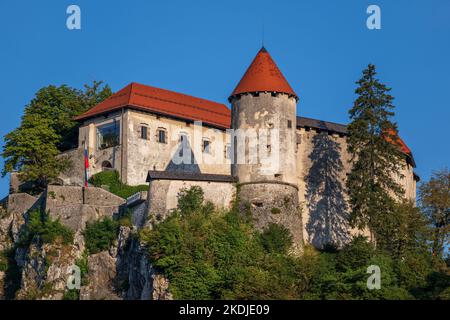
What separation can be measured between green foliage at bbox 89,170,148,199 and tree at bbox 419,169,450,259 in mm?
16721

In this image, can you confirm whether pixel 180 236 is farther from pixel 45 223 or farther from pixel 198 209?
pixel 45 223

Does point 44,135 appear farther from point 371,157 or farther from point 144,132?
point 371,157

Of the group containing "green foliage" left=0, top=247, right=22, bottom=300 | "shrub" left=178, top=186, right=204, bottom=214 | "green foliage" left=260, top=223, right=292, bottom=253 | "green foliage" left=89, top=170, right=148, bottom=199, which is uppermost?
"green foliage" left=89, top=170, right=148, bottom=199

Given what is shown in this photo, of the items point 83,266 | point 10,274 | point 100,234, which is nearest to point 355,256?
point 100,234

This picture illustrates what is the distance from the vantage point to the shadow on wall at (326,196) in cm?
7875

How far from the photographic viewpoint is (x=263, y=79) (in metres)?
76.9

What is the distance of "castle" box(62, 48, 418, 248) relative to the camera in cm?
7519

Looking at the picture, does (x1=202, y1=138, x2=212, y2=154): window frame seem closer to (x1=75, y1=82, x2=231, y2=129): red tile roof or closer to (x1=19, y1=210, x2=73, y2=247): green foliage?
(x1=75, y1=82, x2=231, y2=129): red tile roof

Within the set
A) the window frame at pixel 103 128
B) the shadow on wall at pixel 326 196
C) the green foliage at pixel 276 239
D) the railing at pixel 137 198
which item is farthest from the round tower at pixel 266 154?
the window frame at pixel 103 128

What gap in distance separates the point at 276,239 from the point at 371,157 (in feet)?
24.0

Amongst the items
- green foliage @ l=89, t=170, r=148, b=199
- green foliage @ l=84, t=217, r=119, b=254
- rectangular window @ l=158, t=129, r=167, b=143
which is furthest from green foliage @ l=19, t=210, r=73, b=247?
rectangular window @ l=158, t=129, r=167, b=143

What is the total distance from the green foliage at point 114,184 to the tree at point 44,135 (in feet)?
9.53

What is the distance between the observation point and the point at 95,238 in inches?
3014

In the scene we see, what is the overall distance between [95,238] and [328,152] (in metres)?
15.0
